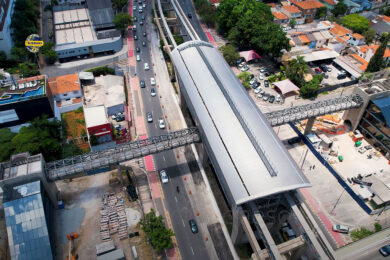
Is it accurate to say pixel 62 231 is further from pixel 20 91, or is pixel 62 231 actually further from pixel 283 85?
pixel 283 85

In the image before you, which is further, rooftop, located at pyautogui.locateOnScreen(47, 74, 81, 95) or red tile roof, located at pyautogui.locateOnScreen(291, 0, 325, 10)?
red tile roof, located at pyautogui.locateOnScreen(291, 0, 325, 10)

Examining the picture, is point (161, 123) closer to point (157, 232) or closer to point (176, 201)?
point (176, 201)

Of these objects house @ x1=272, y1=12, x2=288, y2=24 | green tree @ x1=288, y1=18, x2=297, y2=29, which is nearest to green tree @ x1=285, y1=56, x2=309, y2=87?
green tree @ x1=288, y1=18, x2=297, y2=29

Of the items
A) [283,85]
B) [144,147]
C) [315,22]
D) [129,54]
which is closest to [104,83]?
[129,54]

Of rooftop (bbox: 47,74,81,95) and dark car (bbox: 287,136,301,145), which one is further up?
rooftop (bbox: 47,74,81,95)

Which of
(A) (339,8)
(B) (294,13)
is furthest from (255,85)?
(A) (339,8)

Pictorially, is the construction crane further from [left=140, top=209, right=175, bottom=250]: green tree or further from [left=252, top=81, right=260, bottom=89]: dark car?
[left=252, top=81, right=260, bottom=89]: dark car

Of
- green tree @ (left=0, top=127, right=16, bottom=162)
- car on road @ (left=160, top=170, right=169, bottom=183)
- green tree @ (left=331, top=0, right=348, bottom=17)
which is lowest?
car on road @ (left=160, top=170, right=169, bottom=183)
